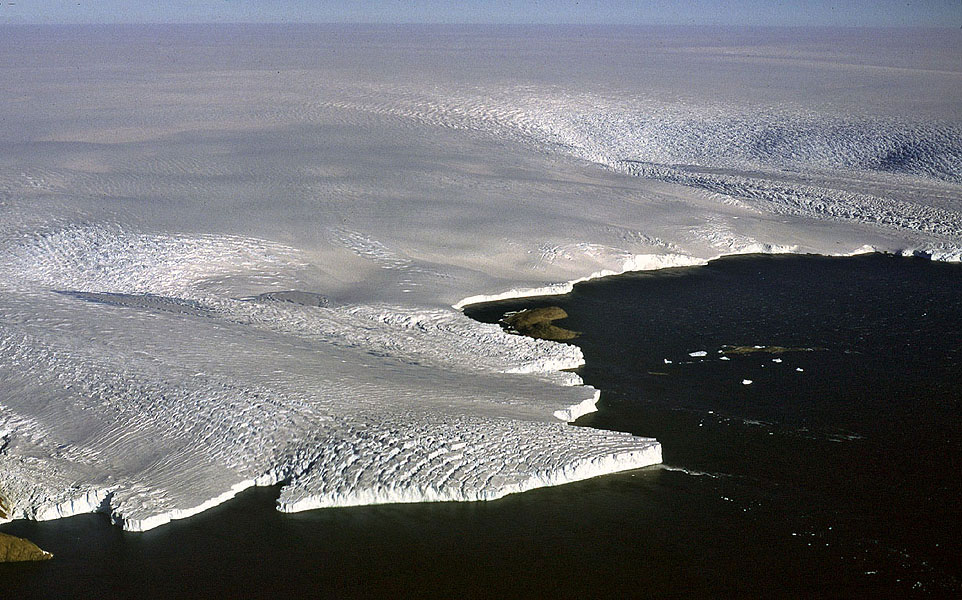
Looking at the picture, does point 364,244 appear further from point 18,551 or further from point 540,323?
point 18,551

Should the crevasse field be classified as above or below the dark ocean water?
above

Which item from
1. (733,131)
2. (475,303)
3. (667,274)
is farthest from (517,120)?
(475,303)

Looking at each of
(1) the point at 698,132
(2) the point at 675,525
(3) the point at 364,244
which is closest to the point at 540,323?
(3) the point at 364,244

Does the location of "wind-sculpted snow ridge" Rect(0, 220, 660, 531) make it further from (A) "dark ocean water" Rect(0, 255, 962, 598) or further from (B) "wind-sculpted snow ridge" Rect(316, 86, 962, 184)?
(B) "wind-sculpted snow ridge" Rect(316, 86, 962, 184)

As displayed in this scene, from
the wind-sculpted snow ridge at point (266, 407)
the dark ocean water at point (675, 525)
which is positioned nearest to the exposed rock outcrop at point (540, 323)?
the wind-sculpted snow ridge at point (266, 407)

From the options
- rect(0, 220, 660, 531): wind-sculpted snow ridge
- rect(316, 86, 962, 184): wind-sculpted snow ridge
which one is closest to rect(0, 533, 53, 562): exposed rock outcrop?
rect(0, 220, 660, 531): wind-sculpted snow ridge
